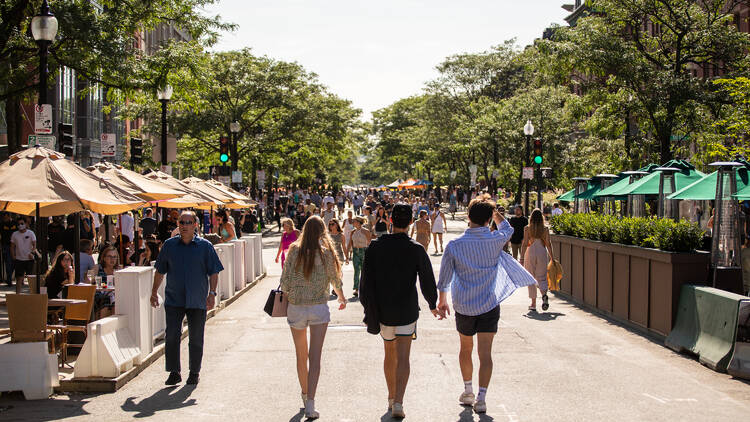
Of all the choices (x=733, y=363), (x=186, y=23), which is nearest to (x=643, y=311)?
(x=733, y=363)

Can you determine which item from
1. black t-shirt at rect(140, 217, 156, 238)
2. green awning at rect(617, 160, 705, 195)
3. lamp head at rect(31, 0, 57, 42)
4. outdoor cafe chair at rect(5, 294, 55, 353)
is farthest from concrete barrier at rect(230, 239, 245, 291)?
outdoor cafe chair at rect(5, 294, 55, 353)

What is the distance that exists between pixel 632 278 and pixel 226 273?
25.0 ft

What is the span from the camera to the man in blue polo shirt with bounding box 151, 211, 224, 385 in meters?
8.56

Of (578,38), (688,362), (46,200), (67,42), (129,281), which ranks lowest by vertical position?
(688,362)

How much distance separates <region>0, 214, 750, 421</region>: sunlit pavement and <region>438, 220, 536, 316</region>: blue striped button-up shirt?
101 centimetres

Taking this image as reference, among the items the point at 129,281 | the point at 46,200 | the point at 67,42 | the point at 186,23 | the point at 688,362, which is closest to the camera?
the point at 46,200

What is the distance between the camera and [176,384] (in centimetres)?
872

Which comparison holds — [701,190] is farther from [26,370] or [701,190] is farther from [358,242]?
[26,370]

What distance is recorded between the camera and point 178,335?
28.5 ft

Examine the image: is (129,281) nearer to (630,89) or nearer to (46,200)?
(46,200)

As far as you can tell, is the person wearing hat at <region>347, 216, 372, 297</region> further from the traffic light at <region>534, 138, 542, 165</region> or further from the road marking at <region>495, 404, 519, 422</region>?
the traffic light at <region>534, 138, 542, 165</region>

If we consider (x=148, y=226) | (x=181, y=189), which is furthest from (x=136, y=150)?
(x=181, y=189)

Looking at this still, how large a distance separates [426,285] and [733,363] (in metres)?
4.35

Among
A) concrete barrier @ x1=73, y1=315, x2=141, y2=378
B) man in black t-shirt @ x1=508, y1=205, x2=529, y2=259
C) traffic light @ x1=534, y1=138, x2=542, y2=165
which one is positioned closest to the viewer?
concrete barrier @ x1=73, y1=315, x2=141, y2=378
